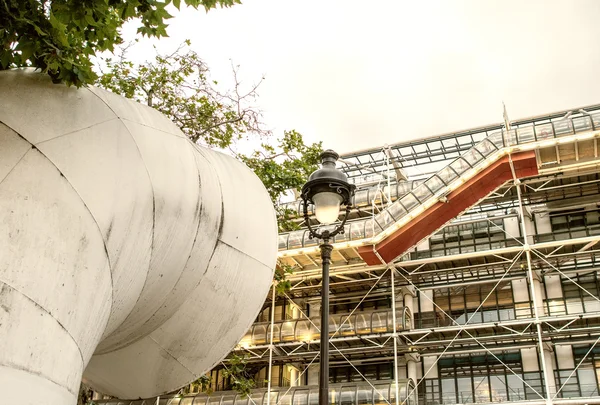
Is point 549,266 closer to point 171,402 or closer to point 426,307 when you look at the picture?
point 426,307

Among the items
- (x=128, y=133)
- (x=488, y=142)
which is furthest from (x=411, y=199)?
(x=128, y=133)

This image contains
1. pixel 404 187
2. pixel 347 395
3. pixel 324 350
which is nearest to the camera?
pixel 324 350

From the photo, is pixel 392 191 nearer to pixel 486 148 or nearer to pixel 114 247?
pixel 486 148

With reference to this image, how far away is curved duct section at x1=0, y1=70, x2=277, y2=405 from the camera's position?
2.08 meters

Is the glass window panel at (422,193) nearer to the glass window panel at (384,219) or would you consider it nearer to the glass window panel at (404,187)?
the glass window panel at (384,219)

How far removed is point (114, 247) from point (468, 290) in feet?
77.3

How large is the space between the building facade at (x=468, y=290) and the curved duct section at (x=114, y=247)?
61.4ft

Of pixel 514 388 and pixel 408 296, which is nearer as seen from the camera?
pixel 514 388

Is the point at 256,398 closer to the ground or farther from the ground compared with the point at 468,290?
closer to the ground

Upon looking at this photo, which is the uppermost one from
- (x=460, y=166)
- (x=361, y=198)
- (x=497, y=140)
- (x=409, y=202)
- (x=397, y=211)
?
(x=361, y=198)

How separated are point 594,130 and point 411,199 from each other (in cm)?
628

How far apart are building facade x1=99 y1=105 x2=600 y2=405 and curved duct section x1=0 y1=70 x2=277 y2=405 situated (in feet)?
61.4

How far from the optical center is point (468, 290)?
24.6m

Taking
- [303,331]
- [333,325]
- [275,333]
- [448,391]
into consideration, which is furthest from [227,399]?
[448,391]
